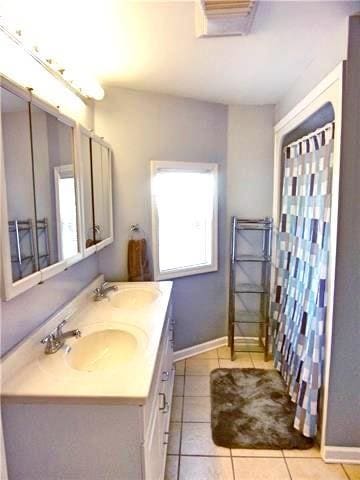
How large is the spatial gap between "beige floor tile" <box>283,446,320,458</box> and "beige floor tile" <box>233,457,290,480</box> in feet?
0.20

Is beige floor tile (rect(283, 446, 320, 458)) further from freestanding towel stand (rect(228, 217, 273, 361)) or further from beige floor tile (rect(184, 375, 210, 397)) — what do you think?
freestanding towel stand (rect(228, 217, 273, 361))

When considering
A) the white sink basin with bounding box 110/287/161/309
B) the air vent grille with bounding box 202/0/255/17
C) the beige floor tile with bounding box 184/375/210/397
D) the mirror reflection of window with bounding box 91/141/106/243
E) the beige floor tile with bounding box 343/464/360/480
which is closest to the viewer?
the air vent grille with bounding box 202/0/255/17

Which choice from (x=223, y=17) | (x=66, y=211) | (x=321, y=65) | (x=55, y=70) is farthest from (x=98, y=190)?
(x=321, y=65)

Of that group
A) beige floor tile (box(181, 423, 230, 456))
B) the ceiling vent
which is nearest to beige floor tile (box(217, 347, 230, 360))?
beige floor tile (box(181, 423, 230, 456))

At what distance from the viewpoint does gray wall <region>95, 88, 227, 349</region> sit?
2.49 meters

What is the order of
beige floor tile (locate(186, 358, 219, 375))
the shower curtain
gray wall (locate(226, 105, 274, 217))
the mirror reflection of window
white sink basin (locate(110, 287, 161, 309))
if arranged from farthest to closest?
gray wall (locate(226, 105, 274, 217))
beige floor tile (locate(186, 358, 219, 375))
white sink basin (locate(110, 287, 161, 309))
the mirror reflection of window
the shower curtain

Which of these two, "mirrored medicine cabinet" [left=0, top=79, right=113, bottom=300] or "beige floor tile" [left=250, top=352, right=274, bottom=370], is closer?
"mirrored medicine cabinet" [left=0, top=79, right=113, bottom=300]

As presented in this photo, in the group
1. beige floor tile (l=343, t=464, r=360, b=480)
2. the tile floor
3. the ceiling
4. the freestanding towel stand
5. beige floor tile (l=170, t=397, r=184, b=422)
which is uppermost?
the ceiling

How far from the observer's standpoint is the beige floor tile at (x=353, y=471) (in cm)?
171

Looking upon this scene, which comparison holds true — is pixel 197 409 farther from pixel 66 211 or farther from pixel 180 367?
pixel 66 211

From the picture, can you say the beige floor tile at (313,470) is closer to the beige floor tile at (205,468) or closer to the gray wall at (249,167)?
the beige floor tile at (205,468)

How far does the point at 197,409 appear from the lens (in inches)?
89.0

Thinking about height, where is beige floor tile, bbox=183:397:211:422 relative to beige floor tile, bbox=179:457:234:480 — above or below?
above

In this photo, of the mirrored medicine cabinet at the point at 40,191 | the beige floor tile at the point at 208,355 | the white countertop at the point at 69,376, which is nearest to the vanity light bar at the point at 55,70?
the mirrored medicine cabinet at the point at 40,191
